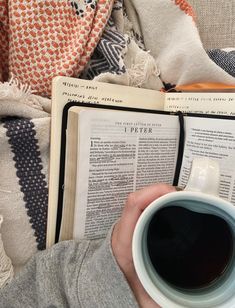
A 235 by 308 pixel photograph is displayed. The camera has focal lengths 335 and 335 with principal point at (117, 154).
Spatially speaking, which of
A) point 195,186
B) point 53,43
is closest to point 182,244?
point 195,186

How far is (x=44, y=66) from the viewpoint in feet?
1.77

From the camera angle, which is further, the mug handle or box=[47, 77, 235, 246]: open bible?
box=[47, 77, 235, 246]: open bible

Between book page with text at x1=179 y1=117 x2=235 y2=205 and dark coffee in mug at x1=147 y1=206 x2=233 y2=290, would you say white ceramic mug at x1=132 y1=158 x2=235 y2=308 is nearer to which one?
dark coffee in mug at x1=147 y1=206 x2=233 y2=290

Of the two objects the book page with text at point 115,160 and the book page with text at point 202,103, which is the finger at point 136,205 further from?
the book page with text at point 202,103

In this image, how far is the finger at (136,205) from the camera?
0.39 m

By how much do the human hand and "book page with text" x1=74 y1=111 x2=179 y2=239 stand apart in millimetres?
79

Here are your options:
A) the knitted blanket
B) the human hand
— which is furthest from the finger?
the knitted blanket

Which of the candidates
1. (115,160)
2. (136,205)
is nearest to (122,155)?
(115,160)

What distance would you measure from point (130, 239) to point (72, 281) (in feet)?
0.37

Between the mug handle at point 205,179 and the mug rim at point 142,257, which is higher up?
the mug handle at point 205,179

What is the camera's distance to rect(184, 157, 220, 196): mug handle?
348 mm

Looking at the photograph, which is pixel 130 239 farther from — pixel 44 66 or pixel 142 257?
pixel 44 66

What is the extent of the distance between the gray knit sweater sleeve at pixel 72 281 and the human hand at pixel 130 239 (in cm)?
1

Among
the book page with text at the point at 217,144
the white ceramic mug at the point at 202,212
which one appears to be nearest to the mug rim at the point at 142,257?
the white ceramic mug at the point at 202,212
